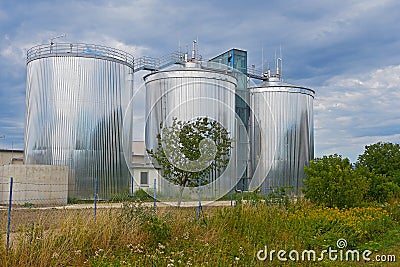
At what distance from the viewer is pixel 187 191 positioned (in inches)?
867

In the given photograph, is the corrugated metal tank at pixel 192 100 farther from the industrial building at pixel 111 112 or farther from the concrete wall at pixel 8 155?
the concrete wall at pixel 8 155

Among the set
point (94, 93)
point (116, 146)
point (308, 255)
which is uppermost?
point (94, 93)

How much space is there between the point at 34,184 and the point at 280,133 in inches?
649

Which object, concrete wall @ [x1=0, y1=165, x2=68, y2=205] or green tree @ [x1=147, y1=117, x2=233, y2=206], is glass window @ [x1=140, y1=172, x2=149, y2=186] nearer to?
concrete wall @ [x1=0, y1=165, x2=68, y2=205]

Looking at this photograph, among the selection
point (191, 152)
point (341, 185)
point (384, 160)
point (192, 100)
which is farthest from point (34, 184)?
point (384, 160)

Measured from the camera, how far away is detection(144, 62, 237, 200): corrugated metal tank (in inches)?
989

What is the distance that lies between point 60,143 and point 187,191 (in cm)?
830

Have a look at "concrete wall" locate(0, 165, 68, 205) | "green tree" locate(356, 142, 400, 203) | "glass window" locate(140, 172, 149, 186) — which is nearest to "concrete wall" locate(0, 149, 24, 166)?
"concrete wall" locate(0, 165, 68, 205)

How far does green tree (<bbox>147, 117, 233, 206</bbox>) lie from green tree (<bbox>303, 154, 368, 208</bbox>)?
512 centimetres

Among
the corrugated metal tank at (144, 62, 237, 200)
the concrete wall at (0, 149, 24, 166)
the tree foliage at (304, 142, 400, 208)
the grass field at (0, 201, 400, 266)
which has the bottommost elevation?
the grass field at (0, 201, 400, 266)

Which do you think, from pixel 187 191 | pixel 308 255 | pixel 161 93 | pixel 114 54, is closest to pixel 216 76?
→ pixel 161 93

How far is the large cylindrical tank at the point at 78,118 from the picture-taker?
25312 millimetres

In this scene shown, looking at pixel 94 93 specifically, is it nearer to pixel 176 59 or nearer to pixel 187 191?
pixel 176 59

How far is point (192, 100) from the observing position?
25969mm
